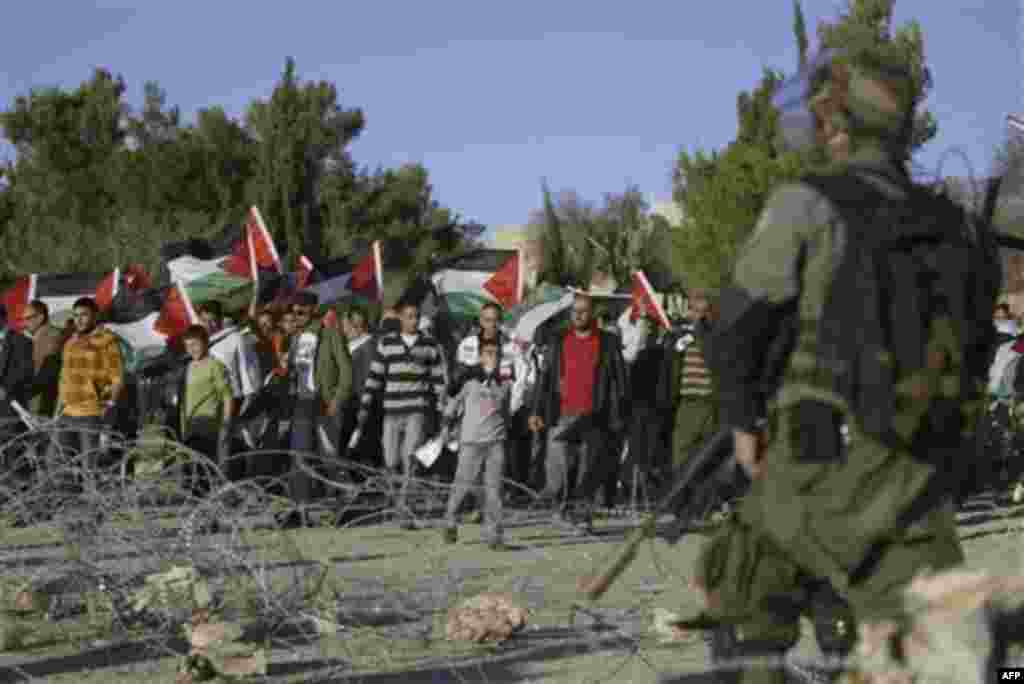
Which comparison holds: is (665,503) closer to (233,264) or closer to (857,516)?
(857,516)

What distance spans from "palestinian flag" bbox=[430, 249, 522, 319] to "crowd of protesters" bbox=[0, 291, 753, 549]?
338 cm

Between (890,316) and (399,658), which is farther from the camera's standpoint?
(399,658)

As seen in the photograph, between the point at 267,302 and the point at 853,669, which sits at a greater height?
the point at 267,302

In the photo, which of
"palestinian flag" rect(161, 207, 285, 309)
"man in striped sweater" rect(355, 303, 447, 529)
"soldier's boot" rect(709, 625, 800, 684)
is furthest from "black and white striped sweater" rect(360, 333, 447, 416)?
"soldier's boot" rect(709, 625, 800, 684)

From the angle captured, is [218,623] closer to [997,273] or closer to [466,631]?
[466,631]

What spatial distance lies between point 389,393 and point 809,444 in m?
10.2

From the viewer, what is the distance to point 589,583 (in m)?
4.78

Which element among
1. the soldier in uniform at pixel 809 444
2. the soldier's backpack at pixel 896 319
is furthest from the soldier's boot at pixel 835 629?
the soldier's backpack at pixel 896 319

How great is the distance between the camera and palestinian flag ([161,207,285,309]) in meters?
19.9

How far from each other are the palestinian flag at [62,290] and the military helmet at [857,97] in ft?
49.3

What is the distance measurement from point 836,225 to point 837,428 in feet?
1.47

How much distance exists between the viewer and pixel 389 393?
14.4m

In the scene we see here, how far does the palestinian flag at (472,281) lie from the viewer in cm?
1959

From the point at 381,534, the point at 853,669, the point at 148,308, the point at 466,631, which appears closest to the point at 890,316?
the point at 853,669
